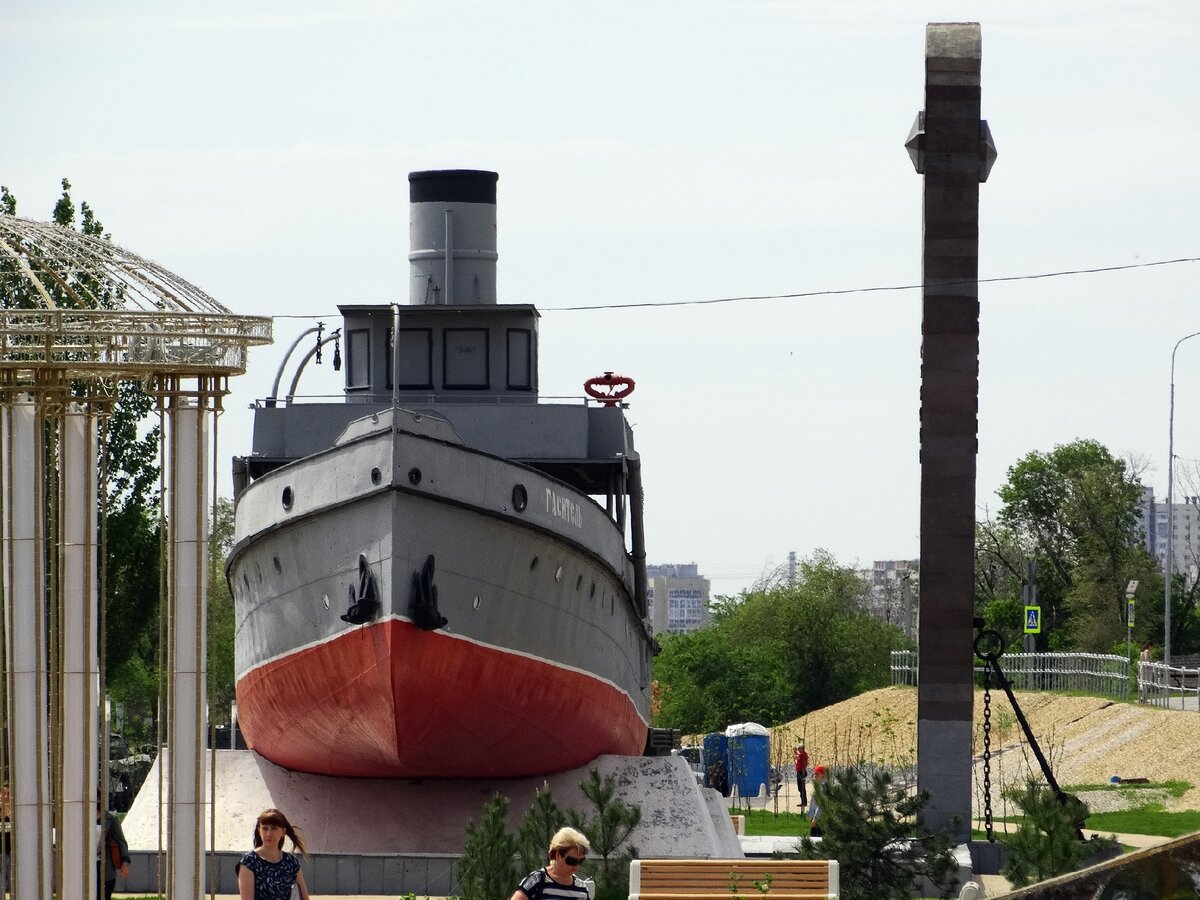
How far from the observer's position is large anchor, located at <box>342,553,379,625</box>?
1764 centimetres

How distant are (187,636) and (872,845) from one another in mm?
4690

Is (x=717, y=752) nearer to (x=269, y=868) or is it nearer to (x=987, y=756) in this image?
(x=987, y=756)

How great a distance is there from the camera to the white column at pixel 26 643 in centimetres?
1040

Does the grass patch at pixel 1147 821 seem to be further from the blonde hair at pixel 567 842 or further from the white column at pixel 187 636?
the blonde hair at pixel 567 842

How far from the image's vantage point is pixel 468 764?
1908 centimetres

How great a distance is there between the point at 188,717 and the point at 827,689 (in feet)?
190

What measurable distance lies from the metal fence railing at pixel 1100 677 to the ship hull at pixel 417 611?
2230 centimetres

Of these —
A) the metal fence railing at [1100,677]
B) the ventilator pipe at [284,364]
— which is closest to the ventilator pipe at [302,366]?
the ventilator pipe at [284,364]

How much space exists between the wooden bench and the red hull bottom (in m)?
5.56

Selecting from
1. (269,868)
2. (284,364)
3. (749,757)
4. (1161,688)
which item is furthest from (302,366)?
(1161,688)

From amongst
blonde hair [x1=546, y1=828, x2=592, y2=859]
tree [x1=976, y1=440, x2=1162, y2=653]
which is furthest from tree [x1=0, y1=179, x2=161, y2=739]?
tree [x1=976, y1=440, x2=1162, y2=653]

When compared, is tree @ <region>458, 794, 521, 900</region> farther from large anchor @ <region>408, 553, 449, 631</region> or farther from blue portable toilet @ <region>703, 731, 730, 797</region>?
blue portable toilet @ <region>703, 731, 730, 797</region>

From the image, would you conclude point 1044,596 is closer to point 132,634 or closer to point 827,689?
point 827,689

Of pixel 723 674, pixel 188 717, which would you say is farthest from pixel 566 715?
pixel 723 674
